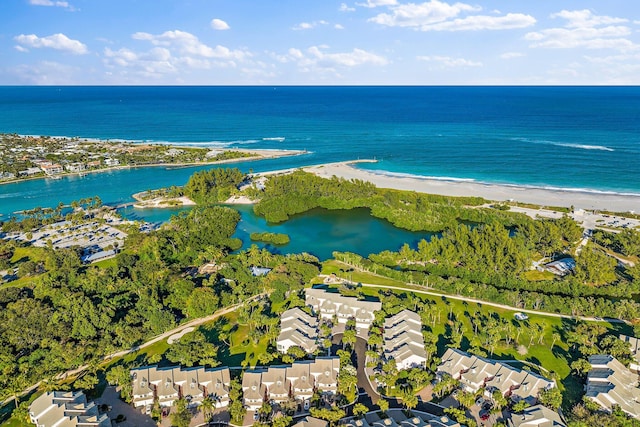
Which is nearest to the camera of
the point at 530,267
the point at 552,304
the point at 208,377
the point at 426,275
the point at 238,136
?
the point at 208,377

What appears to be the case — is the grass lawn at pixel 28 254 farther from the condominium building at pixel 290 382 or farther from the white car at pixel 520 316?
the white car at pixel 520 316

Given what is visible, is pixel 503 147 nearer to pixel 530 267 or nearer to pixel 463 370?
pixel 530 267

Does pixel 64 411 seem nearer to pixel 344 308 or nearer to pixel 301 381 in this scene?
pixel 301 381

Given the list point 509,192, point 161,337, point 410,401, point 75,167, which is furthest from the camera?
point 75,167

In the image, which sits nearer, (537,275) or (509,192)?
(537,275)

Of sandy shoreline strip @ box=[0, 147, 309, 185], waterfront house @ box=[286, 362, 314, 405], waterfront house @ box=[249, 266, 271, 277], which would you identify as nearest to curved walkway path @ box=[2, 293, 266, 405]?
waterfront house @ box=[249, 266, 271, 277]

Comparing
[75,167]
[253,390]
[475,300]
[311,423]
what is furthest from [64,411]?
[75,167]

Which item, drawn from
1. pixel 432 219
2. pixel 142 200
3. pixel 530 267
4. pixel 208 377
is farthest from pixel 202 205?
pixel 530 267
